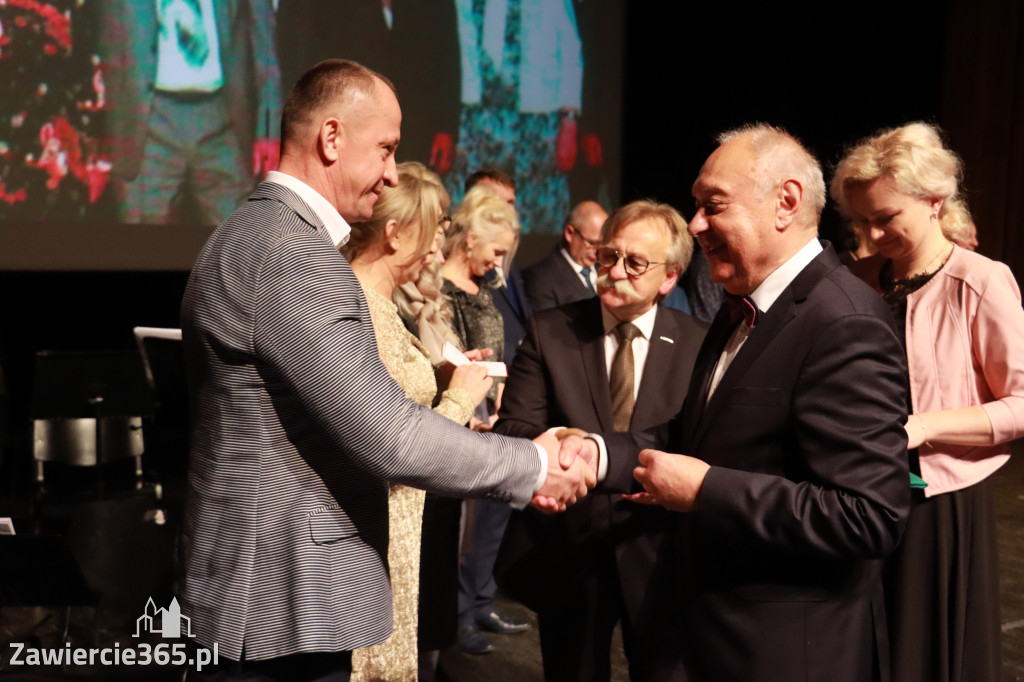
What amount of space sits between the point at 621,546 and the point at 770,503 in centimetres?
83

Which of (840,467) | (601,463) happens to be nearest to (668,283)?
(601,463)

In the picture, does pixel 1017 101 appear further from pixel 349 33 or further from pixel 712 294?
pixel 349 33

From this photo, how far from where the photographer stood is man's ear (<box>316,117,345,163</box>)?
1.71 m

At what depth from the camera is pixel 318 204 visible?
1.70 meters

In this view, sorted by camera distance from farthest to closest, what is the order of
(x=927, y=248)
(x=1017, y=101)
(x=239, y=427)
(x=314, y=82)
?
(x=1017, y=101) → (x=927, y=248) → (x=314, y=82) → (x=239, y=427)

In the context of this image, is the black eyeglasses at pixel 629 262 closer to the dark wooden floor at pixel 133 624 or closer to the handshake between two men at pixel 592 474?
the handshake between two men at pixel 592 474

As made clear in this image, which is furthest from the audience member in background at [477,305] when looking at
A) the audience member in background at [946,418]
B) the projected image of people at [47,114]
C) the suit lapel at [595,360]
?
the projected image of people at [47,114]

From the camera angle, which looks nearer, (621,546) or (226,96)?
(621,546)

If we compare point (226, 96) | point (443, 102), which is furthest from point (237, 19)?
point (443, 102)

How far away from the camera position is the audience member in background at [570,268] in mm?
4773

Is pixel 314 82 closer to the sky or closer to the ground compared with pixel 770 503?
closer to the sky

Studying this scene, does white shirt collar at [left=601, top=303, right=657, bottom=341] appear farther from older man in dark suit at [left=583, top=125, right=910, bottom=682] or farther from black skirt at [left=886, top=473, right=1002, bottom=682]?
black skirt at [left=886, top=473, right=1002, bottom=682]

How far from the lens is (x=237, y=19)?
18.6 feet

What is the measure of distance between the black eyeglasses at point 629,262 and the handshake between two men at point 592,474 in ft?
1.87
